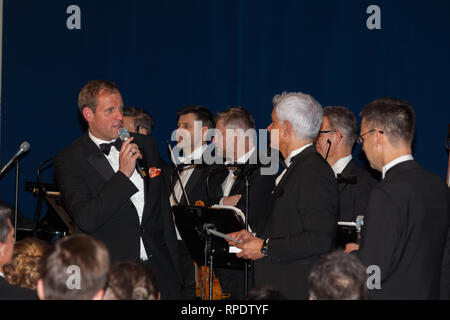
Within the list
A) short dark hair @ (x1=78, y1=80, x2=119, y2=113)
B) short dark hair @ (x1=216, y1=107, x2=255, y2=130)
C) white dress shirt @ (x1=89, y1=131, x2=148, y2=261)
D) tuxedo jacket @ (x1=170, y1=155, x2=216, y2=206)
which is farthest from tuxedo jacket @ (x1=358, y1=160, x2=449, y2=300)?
tuxedo jacket @ (x1=170, y1=155, x2=216, y2=206)

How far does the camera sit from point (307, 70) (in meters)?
5.30

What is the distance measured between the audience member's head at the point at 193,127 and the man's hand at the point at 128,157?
2027 mm

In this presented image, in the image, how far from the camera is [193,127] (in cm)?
509

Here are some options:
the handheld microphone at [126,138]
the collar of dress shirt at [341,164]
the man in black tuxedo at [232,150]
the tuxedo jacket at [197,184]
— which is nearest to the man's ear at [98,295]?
the handheld microphone at [126,138]

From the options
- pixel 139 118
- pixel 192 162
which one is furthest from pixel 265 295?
pixel 139 118

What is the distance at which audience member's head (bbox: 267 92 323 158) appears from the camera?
2.99 metres

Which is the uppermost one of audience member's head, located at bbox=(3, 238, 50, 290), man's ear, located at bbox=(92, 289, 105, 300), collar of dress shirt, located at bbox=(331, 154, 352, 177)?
collar of dress shirt, located at bbox=(331, 154, 352, 177)

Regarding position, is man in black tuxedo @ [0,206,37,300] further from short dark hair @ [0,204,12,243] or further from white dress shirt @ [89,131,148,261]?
white dress shirt @ [89,131,148,261]

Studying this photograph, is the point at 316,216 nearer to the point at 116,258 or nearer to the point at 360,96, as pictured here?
the point at 116,258

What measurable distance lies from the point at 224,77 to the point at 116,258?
117 inches

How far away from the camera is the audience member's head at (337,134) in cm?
402

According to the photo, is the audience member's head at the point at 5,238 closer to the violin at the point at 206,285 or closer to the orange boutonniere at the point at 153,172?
the orange boutonniere at the point at 153,172

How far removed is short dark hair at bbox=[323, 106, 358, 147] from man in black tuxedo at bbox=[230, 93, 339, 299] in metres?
1.07

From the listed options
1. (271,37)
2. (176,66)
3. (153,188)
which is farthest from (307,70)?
(153,188)
